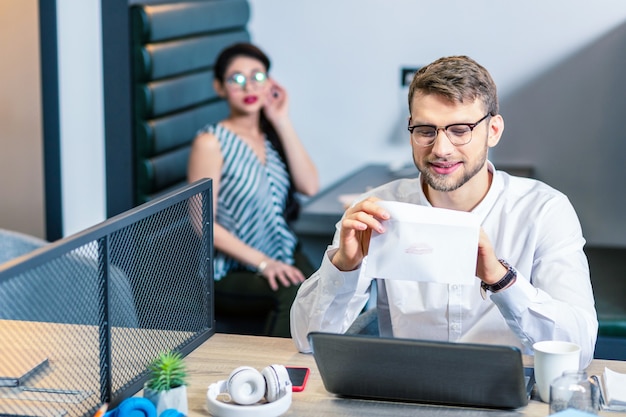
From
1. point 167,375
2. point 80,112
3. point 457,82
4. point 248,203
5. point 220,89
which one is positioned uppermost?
point 457,82

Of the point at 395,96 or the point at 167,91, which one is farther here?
the point at 395,96

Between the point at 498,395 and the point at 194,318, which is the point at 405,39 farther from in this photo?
the point at 498,395

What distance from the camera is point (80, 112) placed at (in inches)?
150

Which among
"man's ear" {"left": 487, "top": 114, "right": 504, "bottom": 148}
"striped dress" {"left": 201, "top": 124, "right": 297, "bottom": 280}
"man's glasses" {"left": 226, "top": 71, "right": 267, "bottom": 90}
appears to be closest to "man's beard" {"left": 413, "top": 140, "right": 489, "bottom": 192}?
"man's ear" {"left": 487, "top": 114, "right": 504, "bottom": 148}

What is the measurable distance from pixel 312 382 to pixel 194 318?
1.15 ft

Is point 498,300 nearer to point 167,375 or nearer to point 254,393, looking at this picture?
point 254,393

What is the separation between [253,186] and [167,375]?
189 cm

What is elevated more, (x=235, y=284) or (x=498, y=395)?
(x=498, y=395)

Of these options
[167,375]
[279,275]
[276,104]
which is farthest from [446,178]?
[276,104]

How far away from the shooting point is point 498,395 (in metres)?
1.72

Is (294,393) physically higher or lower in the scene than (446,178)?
lower

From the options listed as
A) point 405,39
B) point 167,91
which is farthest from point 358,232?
point 405,39

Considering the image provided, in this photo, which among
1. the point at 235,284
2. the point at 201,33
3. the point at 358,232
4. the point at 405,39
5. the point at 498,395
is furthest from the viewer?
the point at 405,39

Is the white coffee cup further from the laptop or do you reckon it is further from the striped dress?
the striped dress
